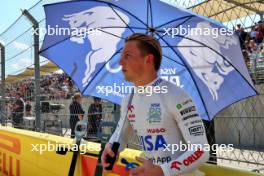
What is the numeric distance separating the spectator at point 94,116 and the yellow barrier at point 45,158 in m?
1.05

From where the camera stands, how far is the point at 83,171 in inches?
147

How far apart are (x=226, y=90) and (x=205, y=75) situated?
0.69ft

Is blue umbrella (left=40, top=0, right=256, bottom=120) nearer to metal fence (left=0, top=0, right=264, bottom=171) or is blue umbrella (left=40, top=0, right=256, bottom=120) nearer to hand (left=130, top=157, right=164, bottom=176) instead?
metal fence (left=0, top=0, right=264, bottom=171)

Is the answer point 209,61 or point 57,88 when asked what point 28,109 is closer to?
point 57,88

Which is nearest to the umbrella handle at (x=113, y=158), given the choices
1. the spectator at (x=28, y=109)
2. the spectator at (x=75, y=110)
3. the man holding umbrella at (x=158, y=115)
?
the man holding umbrella at (x=158, y=115)

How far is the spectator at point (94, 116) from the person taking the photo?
575 cm

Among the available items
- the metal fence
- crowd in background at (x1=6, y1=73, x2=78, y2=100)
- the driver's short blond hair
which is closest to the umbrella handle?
the driver's short blond hair

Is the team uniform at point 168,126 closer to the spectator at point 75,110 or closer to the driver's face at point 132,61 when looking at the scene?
the driver's face at point 132,61

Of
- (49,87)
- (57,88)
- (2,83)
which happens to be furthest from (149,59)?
(2,83)

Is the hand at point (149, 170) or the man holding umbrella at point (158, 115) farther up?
the man holding umbrella at point (158, 115)

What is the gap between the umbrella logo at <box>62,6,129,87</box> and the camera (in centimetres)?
360

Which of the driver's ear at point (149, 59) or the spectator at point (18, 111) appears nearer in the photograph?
the driver's ear at point (149, 59)

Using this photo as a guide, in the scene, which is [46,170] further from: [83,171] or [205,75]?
[205,75]

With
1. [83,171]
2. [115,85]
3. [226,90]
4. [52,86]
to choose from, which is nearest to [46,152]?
[83,171]
